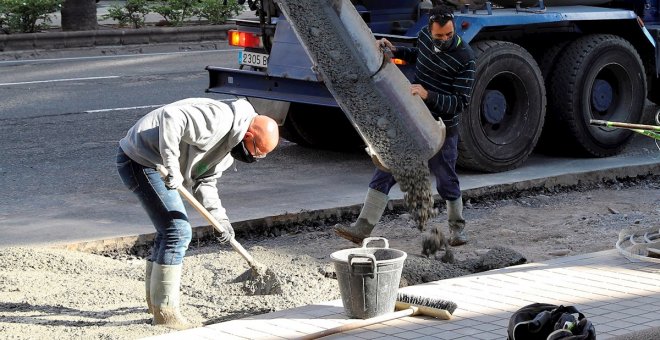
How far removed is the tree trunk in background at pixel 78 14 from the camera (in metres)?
21.1

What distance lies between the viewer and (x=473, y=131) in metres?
10.1

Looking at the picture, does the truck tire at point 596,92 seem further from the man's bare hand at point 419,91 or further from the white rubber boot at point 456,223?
the man's bare hand at point 419,91

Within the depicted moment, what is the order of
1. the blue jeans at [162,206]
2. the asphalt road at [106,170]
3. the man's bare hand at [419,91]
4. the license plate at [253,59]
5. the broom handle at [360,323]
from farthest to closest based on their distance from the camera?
the license plate at [253,59], the asphalt road at [106,170], the man's bare hand at [419,91], the blue jeans at [162,206], the broom handle at [360,323]

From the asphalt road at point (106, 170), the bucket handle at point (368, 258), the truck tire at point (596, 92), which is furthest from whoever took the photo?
the truck tire at point (596, 92)

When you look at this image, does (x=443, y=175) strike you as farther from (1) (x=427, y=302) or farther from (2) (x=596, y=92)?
(2) (x=596, y=92)

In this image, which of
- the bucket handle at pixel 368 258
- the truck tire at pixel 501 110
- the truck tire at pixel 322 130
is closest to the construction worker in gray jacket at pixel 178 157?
the bucket handle at pixel 368 258

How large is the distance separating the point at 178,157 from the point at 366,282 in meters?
1.14

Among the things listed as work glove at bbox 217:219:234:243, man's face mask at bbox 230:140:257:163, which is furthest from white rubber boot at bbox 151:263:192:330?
man's face mask at bbox 230:140:257:163

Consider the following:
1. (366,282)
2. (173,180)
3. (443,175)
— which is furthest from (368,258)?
(443,175)

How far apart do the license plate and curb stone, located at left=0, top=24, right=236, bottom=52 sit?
30.9 feet

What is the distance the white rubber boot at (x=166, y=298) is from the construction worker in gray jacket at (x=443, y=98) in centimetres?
204

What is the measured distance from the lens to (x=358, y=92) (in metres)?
7.46

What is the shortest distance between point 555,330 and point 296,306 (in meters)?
2.11

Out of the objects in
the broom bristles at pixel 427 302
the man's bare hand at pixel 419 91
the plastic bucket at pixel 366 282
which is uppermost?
the man's bare hand at pixel 419 91
